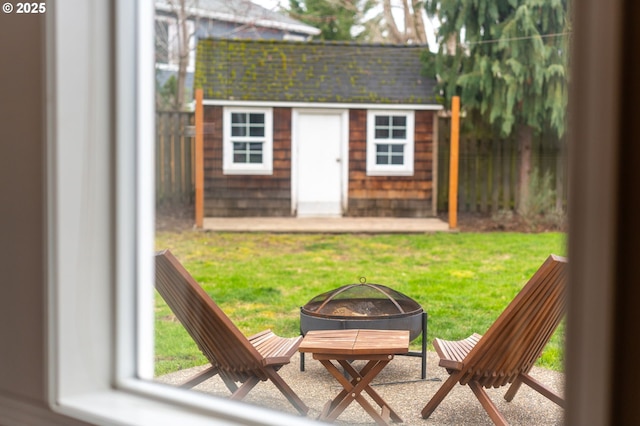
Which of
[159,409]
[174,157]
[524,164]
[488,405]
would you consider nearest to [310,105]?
[174,157]

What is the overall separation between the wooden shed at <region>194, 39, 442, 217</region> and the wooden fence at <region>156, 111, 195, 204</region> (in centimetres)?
10

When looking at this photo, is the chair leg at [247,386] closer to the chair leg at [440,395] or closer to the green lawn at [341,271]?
the green lawn at [341,271]

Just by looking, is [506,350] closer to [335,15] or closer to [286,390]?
[286,390]

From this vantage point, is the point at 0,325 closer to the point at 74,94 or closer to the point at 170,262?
the point at 74,94

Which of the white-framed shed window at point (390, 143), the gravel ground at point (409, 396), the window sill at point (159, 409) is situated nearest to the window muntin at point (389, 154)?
the white-framed shed window at point (390, 143)

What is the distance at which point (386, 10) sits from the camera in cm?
183

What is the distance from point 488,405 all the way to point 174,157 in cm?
106

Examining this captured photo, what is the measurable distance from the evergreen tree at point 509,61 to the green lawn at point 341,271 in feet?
0.72

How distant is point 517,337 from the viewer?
1.65 metres

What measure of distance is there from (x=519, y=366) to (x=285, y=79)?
1.07 m

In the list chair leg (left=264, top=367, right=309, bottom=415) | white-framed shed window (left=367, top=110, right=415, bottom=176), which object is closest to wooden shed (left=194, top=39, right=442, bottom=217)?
white-framed shed window (left=367, top=110, right=415, bottom=176)

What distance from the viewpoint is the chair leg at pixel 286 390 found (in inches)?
66.0

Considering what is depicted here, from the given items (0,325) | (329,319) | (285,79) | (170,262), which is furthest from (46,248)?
(285,79)

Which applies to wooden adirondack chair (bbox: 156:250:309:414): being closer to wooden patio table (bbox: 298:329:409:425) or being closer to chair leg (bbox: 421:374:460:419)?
wooden patio table (bbox: 298:329:409:425)
